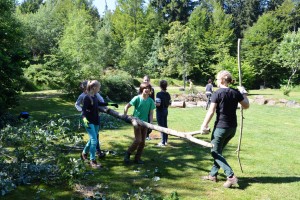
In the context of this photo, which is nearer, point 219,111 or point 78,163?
point 78,163

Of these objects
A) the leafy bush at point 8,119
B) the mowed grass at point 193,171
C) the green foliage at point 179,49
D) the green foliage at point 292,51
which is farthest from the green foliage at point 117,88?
the green foliage at point 292,51

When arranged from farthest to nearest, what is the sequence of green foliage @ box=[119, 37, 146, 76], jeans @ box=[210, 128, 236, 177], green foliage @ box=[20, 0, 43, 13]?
green foliage @ box=[20, 0, 43, 13] < green foliage @ box=[119, 37, 146, 76] < jeans @ box=[210, 128, 236, 177]

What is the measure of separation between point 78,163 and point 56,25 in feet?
152

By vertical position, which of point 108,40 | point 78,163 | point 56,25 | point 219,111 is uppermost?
point 56,25

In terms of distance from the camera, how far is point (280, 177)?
20.3 ft

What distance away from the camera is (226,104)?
17.4 ft

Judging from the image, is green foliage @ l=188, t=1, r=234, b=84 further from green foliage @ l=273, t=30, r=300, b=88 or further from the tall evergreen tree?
green foliage @ l=273, t=30, r=300, b=88

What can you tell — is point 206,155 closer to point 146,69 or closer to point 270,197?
point 270,197

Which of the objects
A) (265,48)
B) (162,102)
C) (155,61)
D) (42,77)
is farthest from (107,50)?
(162,102)

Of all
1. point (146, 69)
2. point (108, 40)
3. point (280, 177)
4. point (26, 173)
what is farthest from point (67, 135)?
point (146, 69)

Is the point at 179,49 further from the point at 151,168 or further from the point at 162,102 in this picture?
the point at 151,168

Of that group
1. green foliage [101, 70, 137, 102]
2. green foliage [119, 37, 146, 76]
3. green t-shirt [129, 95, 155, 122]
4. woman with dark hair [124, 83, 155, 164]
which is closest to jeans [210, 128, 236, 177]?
woman with dark hair [124, 83, 155, 164]

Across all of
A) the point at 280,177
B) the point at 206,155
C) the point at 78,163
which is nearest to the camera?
the point at 78,163

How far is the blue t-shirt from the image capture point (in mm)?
5297
